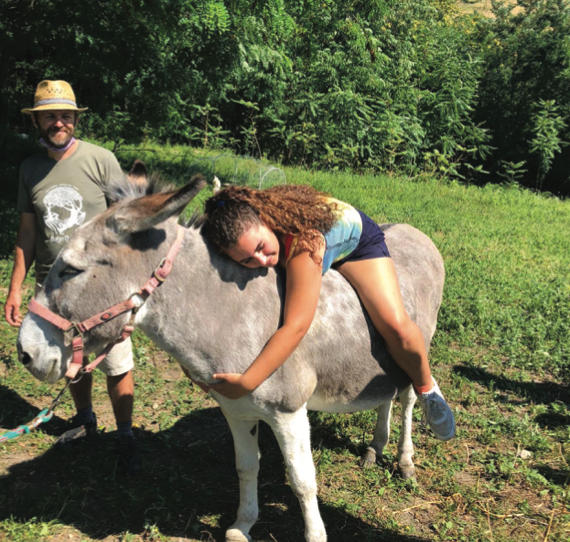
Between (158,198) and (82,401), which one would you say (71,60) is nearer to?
(82,401)

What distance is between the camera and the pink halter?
223 cm

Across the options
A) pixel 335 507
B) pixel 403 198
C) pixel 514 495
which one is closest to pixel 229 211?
pixel 335 507

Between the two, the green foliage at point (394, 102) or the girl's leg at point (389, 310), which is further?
the green foliage at point (394, 102)

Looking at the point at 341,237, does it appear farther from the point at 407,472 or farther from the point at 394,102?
the point at 394,102

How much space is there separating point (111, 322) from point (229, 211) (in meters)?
0.71

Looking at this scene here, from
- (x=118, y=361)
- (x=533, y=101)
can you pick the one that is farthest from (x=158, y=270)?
(x=533, y=101)

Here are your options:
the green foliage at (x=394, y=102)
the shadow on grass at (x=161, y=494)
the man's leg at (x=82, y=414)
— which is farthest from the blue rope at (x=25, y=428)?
the green foliage at (x=394, y=102)

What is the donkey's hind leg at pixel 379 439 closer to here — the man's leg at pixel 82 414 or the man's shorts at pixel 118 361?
the man's shorts at pixel 118 361

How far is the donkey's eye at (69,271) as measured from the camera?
2.25 meters

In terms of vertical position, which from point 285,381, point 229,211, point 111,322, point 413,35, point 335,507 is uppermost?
point 413,35

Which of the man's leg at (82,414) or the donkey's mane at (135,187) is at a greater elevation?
the donkey's mane at (135,187)

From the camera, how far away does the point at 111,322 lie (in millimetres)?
2283

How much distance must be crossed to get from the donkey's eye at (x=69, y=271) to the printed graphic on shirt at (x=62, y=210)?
108cm

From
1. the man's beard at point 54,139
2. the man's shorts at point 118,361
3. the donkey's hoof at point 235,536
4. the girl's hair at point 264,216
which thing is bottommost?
the donkey's hoof at point 235,536
